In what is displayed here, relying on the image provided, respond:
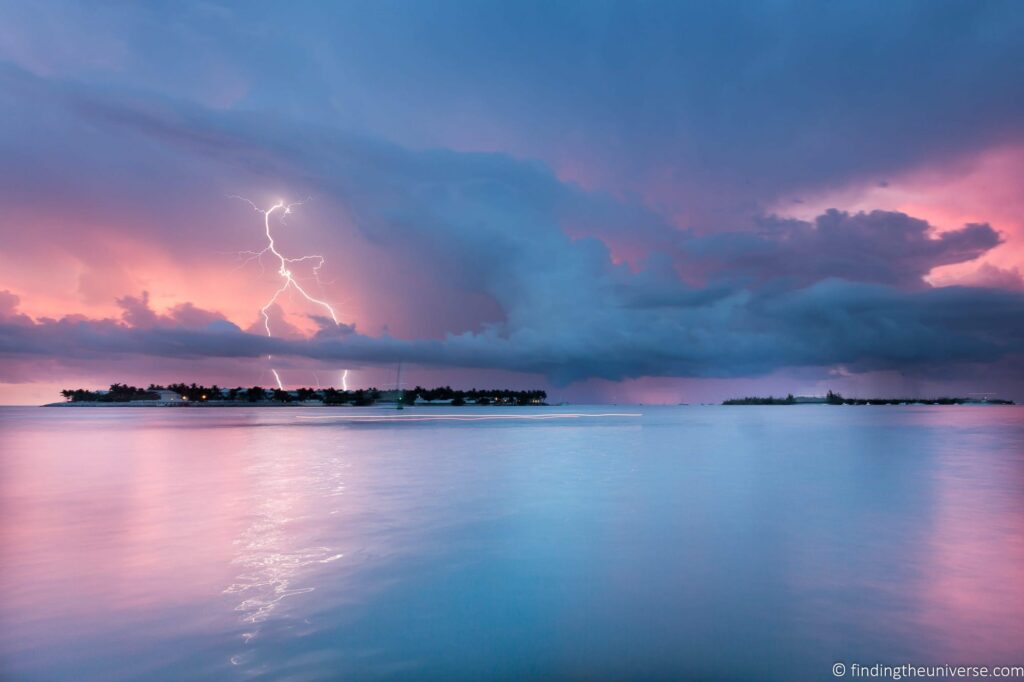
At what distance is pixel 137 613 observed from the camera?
9.34m

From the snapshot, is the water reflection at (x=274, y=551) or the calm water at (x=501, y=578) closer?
the calm water at (x=501, y=578)

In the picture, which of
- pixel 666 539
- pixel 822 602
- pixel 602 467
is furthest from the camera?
pixel 602 467

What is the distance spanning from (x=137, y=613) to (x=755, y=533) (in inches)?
545

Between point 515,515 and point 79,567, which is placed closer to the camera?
point 79,567

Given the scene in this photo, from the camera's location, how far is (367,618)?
920 cm

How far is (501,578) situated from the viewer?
38.1ft

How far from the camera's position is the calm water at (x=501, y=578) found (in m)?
7.93

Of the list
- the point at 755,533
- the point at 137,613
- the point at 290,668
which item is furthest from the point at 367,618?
the point at 755,533

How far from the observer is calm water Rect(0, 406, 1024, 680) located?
7926mm

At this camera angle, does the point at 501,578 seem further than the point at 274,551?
No

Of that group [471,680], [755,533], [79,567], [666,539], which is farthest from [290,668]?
[755,533]

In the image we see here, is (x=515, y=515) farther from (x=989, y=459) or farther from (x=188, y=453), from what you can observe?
(x=989, y=459)

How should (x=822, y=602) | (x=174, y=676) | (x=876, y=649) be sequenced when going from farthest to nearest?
1. (x=822, y=602)
2. (x=876, y=649)
3. (x=174, y=676)

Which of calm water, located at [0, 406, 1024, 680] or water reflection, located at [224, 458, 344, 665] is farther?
water reflection, located at [224, 458, 344, 665]
